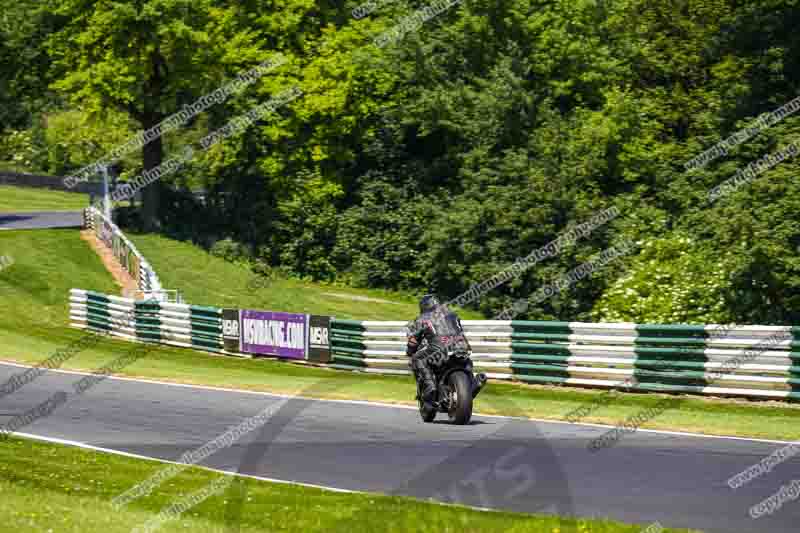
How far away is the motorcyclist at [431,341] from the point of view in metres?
15.0

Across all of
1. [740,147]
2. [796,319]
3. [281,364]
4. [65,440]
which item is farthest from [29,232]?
[65,440]

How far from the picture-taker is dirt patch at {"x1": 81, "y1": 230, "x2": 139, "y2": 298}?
123 feet

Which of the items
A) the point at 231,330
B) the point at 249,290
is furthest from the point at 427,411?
the point at 249,290

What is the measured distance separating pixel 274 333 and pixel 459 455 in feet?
44.5

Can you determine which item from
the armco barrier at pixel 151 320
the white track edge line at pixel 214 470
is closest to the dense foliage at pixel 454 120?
the armco barrier at pixel 151 320

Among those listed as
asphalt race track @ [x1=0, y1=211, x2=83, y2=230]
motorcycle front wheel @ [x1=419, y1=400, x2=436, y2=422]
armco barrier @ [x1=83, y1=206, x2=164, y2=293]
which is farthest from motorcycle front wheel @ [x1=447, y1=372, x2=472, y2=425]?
asphalt race track @ [x1=0, y1=211, x2=83, y2=230]

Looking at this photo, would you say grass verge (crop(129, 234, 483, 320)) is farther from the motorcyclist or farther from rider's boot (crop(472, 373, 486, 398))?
rider's boot (crop(472, 373, 486, 398))

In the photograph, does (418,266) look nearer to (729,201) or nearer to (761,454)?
(729,201)

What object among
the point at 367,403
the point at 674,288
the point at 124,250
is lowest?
the point at 124,250

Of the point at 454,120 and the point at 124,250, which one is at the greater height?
the point at 454,120

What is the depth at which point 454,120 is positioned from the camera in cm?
4356

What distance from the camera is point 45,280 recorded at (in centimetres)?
3734

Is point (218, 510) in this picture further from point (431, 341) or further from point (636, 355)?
point (636, 355)

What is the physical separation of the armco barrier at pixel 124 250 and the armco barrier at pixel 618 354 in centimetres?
1023
